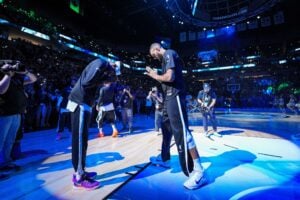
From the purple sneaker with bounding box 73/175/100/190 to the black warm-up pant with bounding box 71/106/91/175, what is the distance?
8 centimetres

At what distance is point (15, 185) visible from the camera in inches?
88.7

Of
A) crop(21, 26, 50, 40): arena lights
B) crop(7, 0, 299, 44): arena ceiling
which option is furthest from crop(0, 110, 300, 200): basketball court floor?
crop(21, 26, 50, 40): arena lights

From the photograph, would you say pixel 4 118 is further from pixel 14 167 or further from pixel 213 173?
pixel 213 173

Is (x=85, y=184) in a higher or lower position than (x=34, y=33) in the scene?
lower

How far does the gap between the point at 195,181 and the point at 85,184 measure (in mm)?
1229

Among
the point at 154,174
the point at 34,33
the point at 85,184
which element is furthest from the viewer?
the point at 34,33

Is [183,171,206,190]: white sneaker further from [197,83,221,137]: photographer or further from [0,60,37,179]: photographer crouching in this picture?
[197,83,221,137]: photographer

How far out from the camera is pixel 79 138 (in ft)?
7.10

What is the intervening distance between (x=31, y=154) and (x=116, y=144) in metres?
1.68

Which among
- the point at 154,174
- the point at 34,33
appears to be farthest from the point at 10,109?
the point at 34,33

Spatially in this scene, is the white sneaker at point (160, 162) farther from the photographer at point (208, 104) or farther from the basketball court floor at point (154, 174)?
the photographer at point (208, 104)

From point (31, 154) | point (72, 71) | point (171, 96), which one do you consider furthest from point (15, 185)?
point (72, 71)

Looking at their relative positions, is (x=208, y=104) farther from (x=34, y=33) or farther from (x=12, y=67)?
(x=34, y=33)

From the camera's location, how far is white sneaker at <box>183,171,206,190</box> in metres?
2.10
